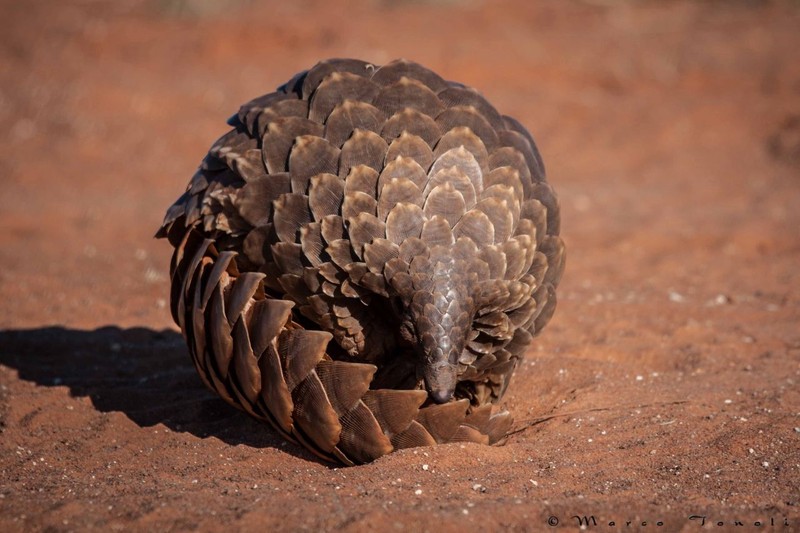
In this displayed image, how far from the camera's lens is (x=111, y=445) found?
5.21 meters

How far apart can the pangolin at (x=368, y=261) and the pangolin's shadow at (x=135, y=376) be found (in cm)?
58

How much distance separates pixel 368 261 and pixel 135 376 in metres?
2.79

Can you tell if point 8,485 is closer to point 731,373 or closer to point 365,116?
point 365,116

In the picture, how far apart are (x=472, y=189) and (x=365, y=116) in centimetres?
69

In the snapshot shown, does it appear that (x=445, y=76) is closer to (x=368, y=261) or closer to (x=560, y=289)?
(x=560, y=289)

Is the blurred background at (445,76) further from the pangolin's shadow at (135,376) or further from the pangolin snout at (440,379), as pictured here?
the pangolin snout at (440,379)

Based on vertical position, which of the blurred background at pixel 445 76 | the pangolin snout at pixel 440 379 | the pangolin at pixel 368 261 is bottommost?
the blurred background at pixel 445 76

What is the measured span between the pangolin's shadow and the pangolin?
580 millimetres

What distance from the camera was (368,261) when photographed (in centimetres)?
444

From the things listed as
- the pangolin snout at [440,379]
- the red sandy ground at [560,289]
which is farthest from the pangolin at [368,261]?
the red sandy ground at [560,289]

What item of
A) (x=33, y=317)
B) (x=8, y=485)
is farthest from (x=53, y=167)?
(x=8, y=485)

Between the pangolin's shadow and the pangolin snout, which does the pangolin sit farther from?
the pangolin's shadow

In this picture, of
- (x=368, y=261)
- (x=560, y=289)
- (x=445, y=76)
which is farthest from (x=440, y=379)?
(x=445, y=76)

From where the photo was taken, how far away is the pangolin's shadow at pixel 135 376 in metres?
5.46
